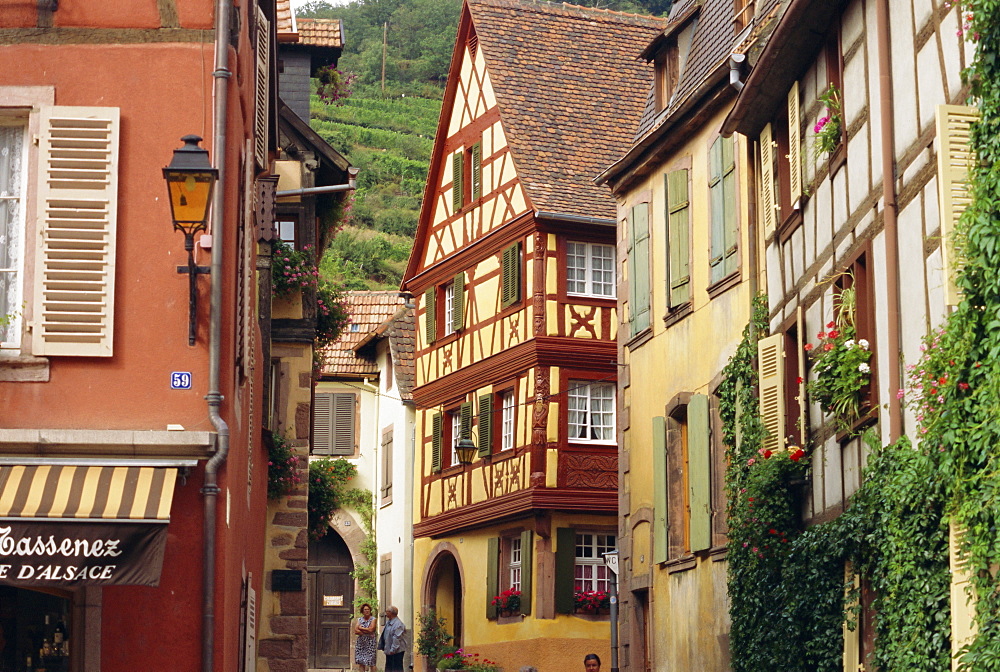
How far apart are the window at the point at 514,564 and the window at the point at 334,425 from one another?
9242 millimetres

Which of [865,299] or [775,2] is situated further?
[775,2]

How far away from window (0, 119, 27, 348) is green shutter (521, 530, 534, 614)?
16131 mm

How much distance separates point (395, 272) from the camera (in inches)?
2571

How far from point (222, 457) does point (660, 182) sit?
11.7 metres

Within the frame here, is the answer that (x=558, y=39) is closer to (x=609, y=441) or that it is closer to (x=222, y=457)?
(x=609, y=441)

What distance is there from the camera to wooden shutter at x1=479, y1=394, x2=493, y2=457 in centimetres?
2659

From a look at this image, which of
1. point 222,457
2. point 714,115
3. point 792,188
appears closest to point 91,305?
point 222,457

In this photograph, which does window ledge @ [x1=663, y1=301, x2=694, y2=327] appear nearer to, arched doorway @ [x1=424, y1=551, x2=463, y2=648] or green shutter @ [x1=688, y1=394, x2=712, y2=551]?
green shutter @ [x1=688, y1=394, x2=712, y2=551]

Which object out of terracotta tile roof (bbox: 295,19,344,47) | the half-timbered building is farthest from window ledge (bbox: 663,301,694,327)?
the half-timbered building

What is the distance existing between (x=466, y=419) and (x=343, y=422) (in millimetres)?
8115

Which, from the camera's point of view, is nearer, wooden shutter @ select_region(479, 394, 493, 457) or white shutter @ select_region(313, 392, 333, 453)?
wooden shutter @ select_region(479, 394, 493, 457)

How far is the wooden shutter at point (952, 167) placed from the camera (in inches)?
366

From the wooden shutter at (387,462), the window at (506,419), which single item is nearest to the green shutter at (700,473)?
the window at (506,419)

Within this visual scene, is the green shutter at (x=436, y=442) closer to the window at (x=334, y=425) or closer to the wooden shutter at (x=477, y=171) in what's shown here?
the wooden shutter at (x=477, y=171)
